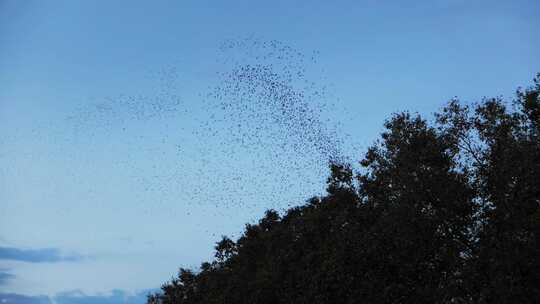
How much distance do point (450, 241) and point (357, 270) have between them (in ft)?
18.1

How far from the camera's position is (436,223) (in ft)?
99.6

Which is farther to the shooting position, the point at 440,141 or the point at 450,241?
the point at 440,141

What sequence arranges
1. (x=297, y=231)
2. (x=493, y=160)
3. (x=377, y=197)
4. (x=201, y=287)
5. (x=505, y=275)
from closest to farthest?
(x=505, y=275)
(x=493, y=160)
(x=377, y=197)
(x=297, y=231)
(x=201, y=287)

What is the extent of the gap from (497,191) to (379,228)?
6863mm

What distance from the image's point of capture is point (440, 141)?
33.2 meters

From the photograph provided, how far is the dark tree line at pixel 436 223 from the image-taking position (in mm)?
26578

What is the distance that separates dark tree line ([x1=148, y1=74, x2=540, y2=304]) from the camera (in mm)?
26578

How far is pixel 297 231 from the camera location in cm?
4384

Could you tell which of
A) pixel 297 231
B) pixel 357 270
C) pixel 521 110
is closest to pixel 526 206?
pixel 521 110

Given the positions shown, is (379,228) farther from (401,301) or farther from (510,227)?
(510,227)

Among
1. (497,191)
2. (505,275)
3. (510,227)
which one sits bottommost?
(505,275)

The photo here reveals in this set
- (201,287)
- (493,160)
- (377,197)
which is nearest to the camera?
(493,160)

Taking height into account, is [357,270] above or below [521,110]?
below

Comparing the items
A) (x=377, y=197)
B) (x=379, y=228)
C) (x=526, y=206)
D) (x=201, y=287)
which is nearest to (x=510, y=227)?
(x=526, y=206)
